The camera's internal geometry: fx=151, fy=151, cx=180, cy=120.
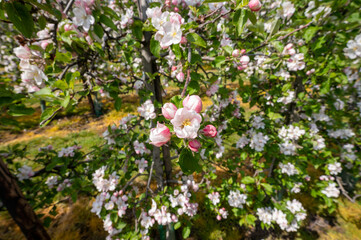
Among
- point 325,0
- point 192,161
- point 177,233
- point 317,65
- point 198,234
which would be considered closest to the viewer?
point 192,161

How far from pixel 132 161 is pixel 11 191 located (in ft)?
4.73

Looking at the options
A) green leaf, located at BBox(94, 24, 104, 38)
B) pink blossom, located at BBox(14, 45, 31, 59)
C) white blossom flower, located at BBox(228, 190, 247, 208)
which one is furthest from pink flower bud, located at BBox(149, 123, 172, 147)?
white blossom flower, located at BBox(228, 190, 247, 208)

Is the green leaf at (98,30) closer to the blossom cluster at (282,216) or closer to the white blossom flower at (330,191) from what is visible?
the blossom cluster at (282,216)

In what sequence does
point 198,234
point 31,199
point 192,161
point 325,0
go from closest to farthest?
point 192,161
point 325,0
point 31,199
point 198,234

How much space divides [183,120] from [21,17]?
3.16 feet

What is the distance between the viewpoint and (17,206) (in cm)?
195

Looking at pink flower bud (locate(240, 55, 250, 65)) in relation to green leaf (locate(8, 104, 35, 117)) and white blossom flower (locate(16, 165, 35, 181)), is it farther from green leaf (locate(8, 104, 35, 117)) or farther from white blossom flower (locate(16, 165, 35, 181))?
Answer: white blossom flower (locate(16, 165, 35, 181))

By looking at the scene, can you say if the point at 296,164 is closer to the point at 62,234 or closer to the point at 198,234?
the point at 198,234

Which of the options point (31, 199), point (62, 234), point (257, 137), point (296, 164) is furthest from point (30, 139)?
point (296, 164)

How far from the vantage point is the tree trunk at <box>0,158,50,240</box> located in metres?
1.79

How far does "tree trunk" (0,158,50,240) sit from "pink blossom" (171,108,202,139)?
2.40 m

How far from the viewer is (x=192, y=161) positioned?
70 centimetres

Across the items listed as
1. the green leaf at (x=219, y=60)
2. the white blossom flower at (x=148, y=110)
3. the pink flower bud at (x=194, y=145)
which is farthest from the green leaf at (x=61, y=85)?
the green leaf at (x=219, y=60)

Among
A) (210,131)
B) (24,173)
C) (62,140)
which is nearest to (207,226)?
(24,173)
